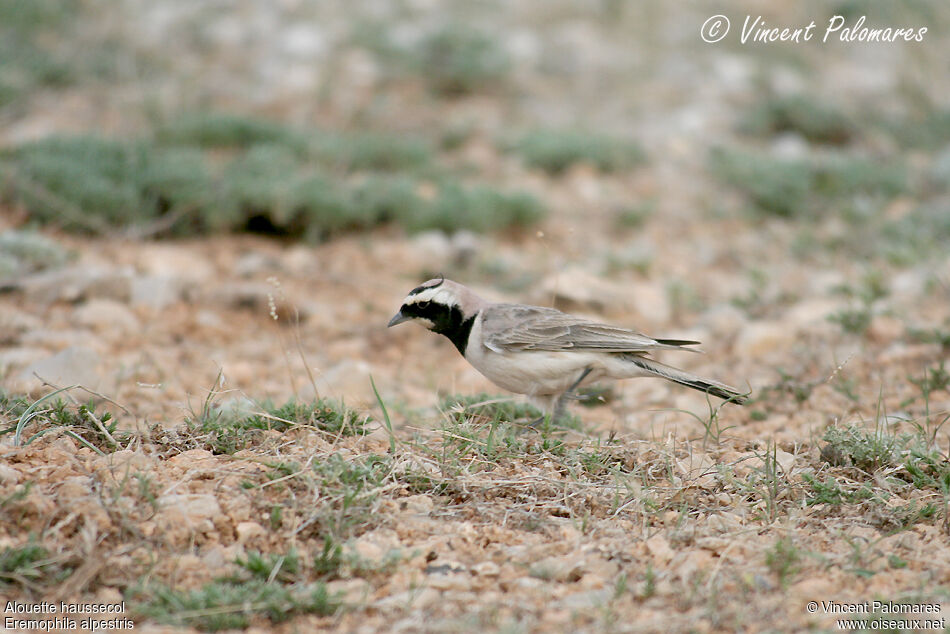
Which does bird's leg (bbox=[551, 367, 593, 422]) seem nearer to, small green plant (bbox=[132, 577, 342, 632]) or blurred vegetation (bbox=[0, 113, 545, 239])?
small green plant (bbox=[132, 577, 342, 632])

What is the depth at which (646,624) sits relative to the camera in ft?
9.58

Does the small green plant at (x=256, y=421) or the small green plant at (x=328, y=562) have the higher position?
the small green plant at (x=256, y=421)

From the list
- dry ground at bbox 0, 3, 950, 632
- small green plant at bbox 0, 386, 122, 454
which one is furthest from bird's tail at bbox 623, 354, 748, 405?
small green plant at bbox 0, 386, 122, 454

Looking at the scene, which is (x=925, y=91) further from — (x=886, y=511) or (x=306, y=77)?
(x=886, y=511)

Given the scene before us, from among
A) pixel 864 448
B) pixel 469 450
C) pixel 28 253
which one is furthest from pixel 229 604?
pixel 28 253

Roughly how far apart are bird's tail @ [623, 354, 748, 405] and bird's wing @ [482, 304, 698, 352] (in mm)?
85

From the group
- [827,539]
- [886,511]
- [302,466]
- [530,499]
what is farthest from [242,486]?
[886,511]

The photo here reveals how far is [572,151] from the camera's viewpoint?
376 inches

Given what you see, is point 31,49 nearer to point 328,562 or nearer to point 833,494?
point 328,562

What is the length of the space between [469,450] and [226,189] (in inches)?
183

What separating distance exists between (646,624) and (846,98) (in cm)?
1000

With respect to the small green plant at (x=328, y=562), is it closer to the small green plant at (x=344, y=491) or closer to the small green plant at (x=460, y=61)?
the small green plant at (x=344, y=491)

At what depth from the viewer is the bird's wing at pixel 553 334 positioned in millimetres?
4774

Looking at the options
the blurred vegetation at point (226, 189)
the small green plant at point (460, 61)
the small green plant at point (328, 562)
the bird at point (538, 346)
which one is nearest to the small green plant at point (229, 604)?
the small green plant at point (328, 562)
